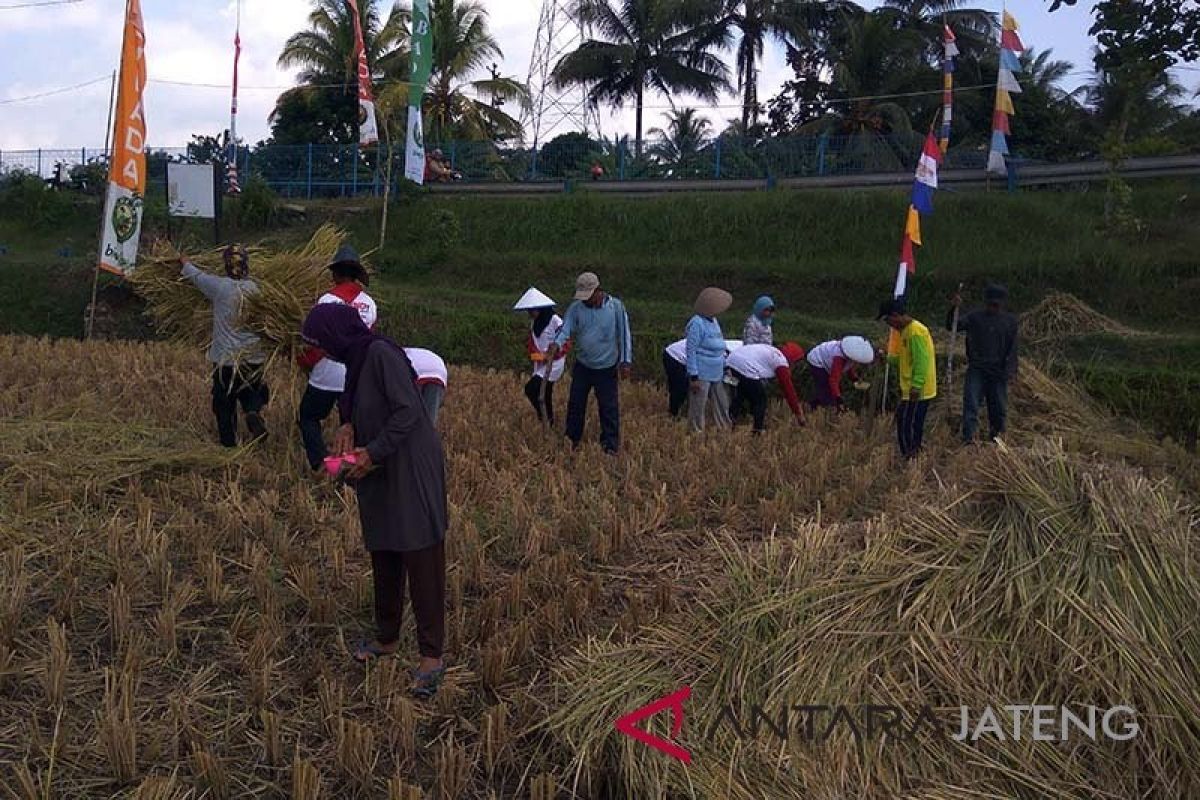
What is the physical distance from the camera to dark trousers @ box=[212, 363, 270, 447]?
6180mm

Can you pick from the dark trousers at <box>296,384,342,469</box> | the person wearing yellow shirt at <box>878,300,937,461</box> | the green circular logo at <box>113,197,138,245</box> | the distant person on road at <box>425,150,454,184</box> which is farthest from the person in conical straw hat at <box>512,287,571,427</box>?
the distant person on road at <box>425,150,454,184</box>

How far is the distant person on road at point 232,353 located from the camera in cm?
618

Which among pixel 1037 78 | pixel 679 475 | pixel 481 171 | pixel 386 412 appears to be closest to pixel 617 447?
pixel 679 475

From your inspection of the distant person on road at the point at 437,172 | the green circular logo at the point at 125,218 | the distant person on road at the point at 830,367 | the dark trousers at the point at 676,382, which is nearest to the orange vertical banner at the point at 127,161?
the green circular logo at the point at 125,218

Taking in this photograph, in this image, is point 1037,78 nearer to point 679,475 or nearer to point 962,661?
point 679,475

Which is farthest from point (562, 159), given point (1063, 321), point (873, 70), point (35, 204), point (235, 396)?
point (235, 396)

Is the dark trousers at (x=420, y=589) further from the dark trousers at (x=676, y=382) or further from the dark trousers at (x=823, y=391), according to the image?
the dark trousers at (x=823, y=391)

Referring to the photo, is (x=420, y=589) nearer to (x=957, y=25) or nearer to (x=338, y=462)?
(x=338, y=462)

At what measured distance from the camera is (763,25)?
88.7ft

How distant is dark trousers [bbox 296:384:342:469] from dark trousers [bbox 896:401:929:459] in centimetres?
389

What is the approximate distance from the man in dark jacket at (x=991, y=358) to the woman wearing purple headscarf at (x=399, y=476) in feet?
16.4

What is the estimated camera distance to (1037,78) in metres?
28.1

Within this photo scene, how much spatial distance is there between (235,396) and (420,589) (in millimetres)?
3273

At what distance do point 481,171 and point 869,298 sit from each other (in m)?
10.5
